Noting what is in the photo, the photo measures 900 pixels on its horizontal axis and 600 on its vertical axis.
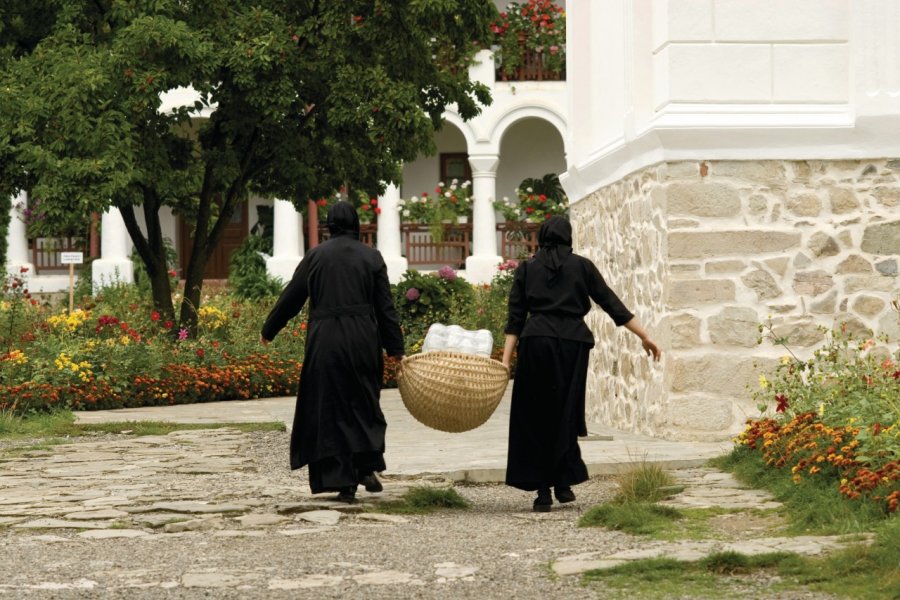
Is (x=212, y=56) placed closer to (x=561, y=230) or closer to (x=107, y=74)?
(x=107, y=74)

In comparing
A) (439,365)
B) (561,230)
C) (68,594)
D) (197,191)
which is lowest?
(68,594)

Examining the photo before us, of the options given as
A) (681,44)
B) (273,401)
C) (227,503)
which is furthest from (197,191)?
(227,503)

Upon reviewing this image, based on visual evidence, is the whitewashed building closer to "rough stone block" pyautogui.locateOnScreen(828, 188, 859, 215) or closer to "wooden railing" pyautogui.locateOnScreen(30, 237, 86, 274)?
"rough stone block" pyautogui.locateOnScreen(828, 188, 859, 215)

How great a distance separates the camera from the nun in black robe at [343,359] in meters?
7.54

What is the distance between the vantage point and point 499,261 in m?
27.8

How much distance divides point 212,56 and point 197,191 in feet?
11.0

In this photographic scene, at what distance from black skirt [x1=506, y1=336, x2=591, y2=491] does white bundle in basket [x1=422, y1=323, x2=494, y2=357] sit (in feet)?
0.85

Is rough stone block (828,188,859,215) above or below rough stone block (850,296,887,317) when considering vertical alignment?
above

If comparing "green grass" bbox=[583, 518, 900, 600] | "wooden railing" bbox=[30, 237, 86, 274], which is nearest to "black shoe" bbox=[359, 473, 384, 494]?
"green grass" bbox=[583, 518, 900, 600]

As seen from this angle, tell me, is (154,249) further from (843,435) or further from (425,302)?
(843,435)

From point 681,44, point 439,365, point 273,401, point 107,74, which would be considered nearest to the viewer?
point 439,365

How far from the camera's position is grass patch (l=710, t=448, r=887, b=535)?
20.3ft

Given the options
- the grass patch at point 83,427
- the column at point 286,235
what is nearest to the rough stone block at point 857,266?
the grass patch at point 83,427

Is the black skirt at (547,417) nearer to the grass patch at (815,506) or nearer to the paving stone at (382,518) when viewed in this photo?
the paving stone at (382,518)
